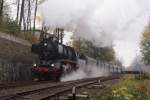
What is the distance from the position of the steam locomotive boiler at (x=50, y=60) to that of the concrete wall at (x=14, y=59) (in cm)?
155

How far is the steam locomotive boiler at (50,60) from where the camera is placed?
2644cm

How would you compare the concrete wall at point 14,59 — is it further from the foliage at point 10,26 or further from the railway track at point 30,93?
the railway track at point 30,93

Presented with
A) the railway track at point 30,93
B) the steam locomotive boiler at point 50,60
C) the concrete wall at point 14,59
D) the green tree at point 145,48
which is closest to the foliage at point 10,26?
the concrete wall at point 14,59

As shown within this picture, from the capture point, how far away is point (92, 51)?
62.0 meters

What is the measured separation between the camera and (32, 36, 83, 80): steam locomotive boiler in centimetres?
2644

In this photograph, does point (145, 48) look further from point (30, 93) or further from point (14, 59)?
point (30, 93)

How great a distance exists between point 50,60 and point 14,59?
2972mm

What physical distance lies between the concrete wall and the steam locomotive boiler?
1.55 metres

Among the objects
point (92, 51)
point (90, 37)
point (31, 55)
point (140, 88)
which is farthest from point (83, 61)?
point (92, 51)

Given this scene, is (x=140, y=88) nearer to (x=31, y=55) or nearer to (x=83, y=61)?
(x=31, y=55)

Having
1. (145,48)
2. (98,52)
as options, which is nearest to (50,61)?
(145,48)

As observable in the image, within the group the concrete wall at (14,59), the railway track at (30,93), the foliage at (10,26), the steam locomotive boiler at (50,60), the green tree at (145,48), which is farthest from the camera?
the green tree at (145,48)

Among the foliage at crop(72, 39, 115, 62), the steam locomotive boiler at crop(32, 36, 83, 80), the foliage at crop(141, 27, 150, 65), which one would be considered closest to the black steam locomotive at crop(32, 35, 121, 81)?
the steam locomotive boiler at crop(32, 36, 83, 80)

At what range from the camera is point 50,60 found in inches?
1075
